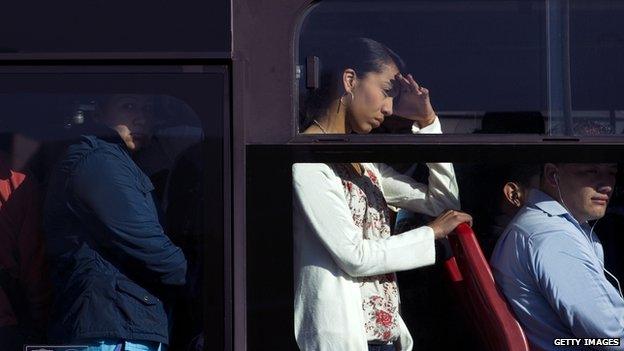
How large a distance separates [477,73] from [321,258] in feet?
2.25

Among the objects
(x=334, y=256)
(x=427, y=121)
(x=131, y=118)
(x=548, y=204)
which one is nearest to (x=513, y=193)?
(x=548, y=204)

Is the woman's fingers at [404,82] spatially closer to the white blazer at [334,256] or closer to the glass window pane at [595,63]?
the white blazer at [334,256]

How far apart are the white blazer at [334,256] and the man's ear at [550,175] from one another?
264 millimetres

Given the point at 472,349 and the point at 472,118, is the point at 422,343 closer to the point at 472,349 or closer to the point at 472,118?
the point at 472,349

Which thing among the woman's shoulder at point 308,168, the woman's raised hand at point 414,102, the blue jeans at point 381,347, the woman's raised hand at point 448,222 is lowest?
the blue jeans at point 381,347

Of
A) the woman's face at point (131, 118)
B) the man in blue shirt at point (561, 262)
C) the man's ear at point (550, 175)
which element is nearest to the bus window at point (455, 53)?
the man's ear at point (550, 175)

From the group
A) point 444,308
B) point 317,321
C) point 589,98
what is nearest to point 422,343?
point 444,308

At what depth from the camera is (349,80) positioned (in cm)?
321

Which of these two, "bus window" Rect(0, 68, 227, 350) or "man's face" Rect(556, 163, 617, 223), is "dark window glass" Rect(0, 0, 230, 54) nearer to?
"bus window" Rect(0, 68, 227, 350)

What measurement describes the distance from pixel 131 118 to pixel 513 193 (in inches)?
44.3

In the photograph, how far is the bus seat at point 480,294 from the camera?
3246 millimetres

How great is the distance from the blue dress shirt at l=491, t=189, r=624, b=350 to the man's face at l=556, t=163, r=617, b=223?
3 cm

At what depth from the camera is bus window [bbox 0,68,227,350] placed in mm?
3189

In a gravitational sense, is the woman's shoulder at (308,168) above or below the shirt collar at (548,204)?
above
